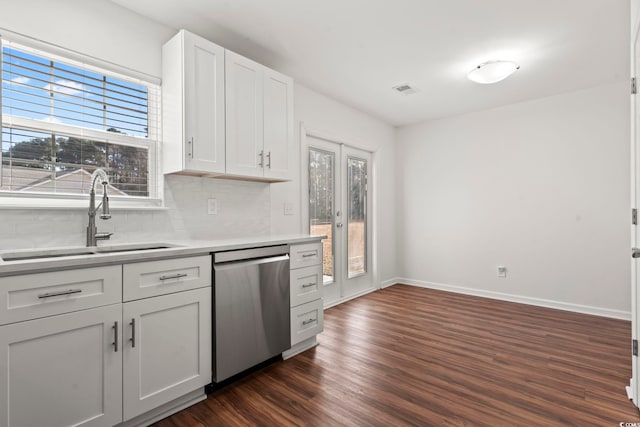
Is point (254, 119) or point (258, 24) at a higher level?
point (258, 24)

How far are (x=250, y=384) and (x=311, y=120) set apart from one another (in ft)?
8.75

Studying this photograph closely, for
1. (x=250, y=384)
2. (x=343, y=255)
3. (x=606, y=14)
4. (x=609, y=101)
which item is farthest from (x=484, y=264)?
(x=250, y=384)

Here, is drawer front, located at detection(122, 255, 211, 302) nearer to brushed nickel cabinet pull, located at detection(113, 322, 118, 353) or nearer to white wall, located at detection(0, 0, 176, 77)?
brushed nickel cabinet pull, located at detection(113, 322, 118, 353)

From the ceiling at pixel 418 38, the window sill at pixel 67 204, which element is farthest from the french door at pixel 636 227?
the window sill at pixel 67 204

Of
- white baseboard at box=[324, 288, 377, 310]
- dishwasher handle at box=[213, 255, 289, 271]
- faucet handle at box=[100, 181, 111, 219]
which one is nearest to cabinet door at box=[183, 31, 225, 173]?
faucet handle at box=[100, 181, 111, 219]

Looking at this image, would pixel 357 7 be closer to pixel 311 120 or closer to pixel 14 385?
pixel 311 120

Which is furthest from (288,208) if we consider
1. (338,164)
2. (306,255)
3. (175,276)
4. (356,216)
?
(175,276)

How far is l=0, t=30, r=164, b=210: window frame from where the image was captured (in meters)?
1.82

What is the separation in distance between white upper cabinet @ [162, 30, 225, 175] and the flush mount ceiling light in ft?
7.41

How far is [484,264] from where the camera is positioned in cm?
434

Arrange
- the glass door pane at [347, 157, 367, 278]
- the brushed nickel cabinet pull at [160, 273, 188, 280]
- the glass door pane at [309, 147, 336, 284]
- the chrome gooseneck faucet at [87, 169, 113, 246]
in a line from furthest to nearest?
1. the glass door pane at [347, 157, 367, 278]
2. the glass door pane at [309, 147, 336, 284]
3. the chrome gooseneck faucet at [87, 169, 113, 246]
4. the brushed nickel cabinet pull at [160, 273, 188, 280]

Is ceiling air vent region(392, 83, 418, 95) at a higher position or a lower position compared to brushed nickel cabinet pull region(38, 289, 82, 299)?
higher

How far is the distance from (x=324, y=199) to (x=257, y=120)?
155 cm

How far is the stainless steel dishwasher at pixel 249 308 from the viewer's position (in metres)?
2.00
